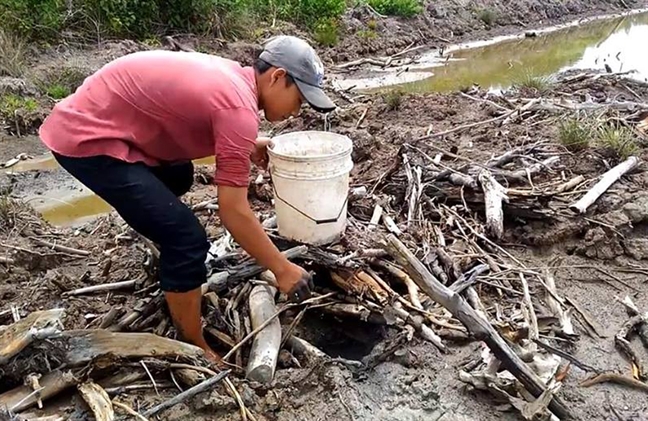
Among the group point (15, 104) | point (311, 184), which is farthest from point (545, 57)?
point (311, 184)

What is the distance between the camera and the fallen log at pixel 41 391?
7.95 feet

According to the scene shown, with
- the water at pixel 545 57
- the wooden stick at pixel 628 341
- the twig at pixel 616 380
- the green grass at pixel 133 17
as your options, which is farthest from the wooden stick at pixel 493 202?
the green grass at pixel 133 17

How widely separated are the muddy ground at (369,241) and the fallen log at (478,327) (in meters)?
0.16

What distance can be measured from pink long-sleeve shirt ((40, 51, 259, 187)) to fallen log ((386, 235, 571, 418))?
75cm

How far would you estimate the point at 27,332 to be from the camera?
8.14ft

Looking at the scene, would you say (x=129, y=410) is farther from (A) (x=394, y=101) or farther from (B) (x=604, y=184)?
(A) (x=394, y=101)

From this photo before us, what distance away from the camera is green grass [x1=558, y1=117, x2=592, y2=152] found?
5.06 meters

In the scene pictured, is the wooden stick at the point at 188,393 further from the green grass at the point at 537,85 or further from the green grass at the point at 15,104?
the green grass at the point at 537,85

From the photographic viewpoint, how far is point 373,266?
3.48 meters

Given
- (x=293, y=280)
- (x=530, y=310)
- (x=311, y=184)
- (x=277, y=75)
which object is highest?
(x=277, y=75)

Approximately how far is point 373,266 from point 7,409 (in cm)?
187

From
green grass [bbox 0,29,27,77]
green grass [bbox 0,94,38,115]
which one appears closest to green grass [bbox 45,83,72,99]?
green grass [bbox 0,94,38,115]

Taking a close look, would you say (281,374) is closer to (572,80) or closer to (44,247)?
(44,247)

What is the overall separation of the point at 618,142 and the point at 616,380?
2.48 metres
